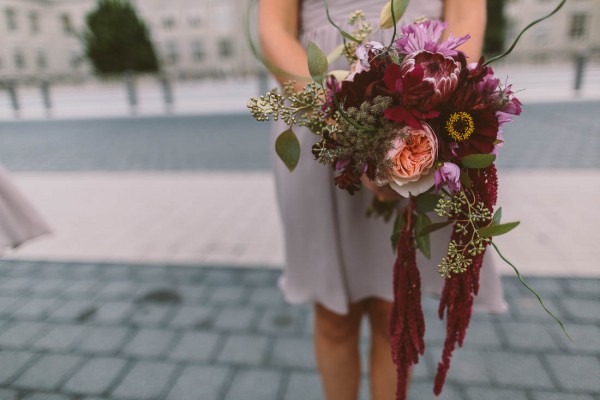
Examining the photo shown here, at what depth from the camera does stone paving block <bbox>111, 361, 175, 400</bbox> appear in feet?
6.91

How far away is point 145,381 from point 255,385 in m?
0.55

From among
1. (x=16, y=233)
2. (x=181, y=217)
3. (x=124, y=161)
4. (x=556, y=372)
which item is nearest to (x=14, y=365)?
(x=16, y=233)

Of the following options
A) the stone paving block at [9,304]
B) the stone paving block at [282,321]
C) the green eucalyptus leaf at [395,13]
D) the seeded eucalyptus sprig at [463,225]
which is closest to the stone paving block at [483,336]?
the stone paving block at [282,321]

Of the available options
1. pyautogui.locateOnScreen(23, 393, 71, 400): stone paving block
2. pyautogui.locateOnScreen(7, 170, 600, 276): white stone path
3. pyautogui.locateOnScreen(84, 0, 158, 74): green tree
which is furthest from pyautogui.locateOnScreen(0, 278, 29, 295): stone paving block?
pyautogui.locateOnScreen(84, 0, 158, 74): green tree

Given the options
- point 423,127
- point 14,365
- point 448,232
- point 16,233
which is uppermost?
point 423,127

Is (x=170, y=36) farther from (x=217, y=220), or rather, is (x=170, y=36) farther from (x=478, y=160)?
(x=478, y=160)

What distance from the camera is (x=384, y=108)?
0.89 metres

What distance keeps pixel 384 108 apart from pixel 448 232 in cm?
67

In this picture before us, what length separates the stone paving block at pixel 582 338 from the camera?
7.41 feet

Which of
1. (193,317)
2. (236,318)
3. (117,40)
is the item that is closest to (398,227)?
(236,318)

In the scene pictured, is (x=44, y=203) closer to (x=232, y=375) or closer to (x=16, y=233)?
(x=16, y=233)

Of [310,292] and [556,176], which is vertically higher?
[310,292]

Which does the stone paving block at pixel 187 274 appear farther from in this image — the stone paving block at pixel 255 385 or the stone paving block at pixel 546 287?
the stone paving block at pixel 546 287

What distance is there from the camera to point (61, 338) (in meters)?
2.56
